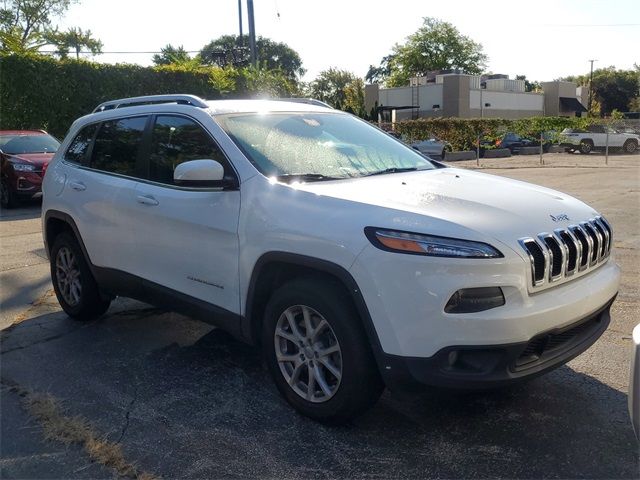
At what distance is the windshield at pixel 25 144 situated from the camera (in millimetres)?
13602

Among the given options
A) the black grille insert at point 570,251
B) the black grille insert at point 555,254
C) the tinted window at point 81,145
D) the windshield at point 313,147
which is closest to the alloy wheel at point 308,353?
the windshield at point 313,147

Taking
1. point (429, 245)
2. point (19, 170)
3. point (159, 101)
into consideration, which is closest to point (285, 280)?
point (429, 245)

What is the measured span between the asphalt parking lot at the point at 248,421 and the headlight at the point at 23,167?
886 cm

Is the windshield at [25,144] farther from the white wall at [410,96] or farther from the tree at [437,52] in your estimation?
the tree at [437,52]

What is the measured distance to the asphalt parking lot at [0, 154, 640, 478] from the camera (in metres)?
3.07

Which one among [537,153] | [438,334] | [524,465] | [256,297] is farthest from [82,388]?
[537,153]

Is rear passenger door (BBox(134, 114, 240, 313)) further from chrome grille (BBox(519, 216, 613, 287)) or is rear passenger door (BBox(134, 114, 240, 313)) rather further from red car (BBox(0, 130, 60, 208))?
red car (BBox(0, 130, 60, 208))

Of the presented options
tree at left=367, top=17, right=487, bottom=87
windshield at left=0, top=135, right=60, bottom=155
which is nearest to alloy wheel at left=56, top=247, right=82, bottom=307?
windshield at left=0, top=135, right=60, bottom=155

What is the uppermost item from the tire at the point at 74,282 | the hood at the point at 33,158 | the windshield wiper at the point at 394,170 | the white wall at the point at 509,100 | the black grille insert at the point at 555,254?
the white wall at the point at 509,100

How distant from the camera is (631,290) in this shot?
5969mm

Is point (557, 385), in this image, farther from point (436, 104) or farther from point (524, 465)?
point (436, 104)

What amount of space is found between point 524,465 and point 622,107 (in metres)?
97.0

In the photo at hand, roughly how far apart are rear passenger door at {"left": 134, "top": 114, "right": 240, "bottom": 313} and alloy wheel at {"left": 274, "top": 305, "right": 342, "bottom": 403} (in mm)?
413

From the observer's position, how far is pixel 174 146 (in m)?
4.41
